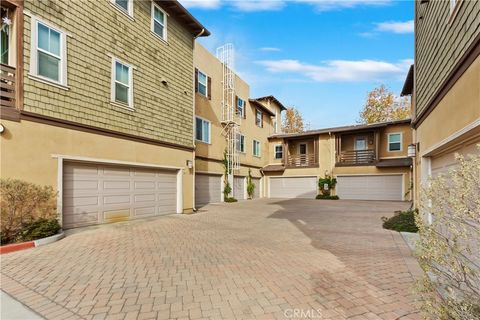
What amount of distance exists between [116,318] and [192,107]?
11.6 metres

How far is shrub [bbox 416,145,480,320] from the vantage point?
7.79 ft

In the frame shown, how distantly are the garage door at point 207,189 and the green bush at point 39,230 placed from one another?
922 centimetres

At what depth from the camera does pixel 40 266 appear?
498 centimetres

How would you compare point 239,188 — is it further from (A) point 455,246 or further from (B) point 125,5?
(A) point 455,246

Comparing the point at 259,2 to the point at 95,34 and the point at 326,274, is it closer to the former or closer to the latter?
the point at 95,34

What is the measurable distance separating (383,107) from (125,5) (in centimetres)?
3057

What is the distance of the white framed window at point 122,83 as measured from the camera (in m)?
9.66

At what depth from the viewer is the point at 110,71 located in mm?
9484

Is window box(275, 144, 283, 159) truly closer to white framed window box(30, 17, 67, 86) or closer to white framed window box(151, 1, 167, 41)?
white framed window box(151, 1, 167, 41)

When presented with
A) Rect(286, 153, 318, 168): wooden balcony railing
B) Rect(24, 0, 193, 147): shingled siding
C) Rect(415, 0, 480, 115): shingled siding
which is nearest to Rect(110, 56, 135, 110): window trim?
Rect(24, 0, 193, 147): shingled siding

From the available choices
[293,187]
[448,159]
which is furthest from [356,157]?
[448,159]

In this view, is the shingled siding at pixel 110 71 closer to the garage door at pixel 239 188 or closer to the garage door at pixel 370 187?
the garage door at pixel 239 188

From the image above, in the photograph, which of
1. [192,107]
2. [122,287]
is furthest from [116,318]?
[192,107]
